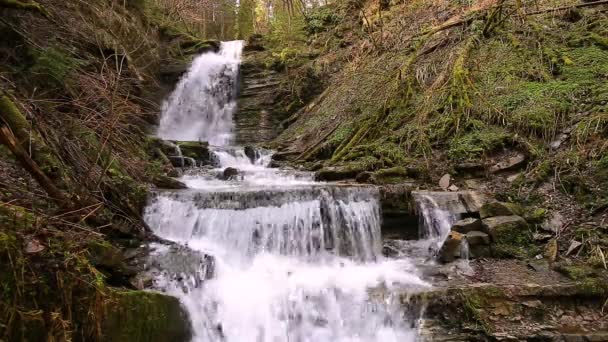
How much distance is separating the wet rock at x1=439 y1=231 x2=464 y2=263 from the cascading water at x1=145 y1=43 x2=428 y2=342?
0.50 meters

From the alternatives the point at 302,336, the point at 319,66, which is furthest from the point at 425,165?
the point at 319,66

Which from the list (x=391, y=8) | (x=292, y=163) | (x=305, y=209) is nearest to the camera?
(x=305, y=209)

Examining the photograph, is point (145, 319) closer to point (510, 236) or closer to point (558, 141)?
point (510, 236)

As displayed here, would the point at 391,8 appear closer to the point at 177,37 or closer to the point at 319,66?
the point at 319,66

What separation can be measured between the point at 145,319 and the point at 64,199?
1273 mm

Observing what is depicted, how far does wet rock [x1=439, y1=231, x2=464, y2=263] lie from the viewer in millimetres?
5805

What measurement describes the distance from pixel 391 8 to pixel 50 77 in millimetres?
11403

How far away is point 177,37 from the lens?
17828 mm

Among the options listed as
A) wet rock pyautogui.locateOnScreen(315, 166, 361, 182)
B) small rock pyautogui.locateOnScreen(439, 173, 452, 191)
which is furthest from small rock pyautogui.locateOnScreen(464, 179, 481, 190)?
wet rock pyautogui.locateOnScreen(315, 166, 361, 182)

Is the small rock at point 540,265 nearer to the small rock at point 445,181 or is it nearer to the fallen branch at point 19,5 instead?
the small rock at point 445,181

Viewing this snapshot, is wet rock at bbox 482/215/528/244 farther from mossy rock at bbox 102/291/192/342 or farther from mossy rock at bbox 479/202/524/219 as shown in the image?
mossy rock at bbox 102/291/192/342

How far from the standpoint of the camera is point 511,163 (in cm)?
726

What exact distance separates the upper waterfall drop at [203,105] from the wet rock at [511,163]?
9115 millimetres

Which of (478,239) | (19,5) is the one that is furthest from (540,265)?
(19,5)
